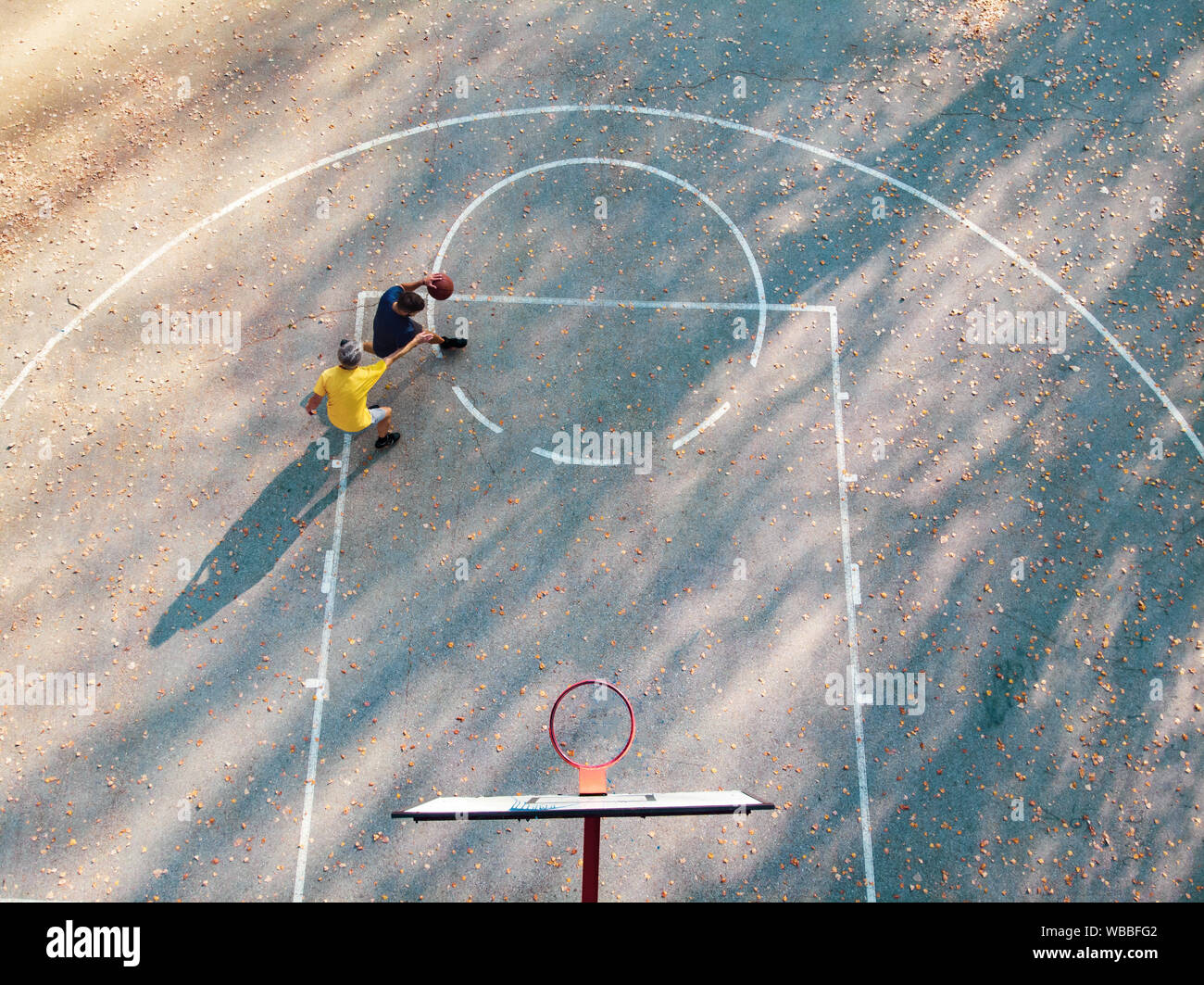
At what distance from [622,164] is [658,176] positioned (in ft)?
1.75

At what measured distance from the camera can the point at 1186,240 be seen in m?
11.5

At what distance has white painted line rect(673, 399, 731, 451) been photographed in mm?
10312

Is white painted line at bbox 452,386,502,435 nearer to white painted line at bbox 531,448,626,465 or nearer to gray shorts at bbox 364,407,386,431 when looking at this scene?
white painted line at bbox 531,448,626,465

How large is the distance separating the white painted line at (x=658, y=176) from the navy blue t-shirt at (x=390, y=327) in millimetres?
1397

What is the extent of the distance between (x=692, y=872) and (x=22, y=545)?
8.61 metres

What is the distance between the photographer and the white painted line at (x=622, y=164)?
10578 millimetres

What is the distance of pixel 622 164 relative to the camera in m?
11.4

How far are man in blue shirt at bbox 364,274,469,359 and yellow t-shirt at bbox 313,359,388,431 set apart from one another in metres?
0.38

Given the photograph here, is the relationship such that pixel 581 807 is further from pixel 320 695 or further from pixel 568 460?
pixel 568 460

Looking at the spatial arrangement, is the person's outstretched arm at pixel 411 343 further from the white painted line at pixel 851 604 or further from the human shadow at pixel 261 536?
the white painted line at pixel 851 604

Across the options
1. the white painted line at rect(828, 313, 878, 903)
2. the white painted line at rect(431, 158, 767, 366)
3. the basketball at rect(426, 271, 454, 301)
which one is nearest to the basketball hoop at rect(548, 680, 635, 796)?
the white painted line at rect(828, 313, 878, 903)

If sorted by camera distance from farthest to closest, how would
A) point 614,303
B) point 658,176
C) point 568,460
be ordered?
point 658,176
point 614,303
point 568,460

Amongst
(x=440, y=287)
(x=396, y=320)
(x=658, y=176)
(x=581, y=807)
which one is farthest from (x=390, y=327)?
(x=581, y=807)
